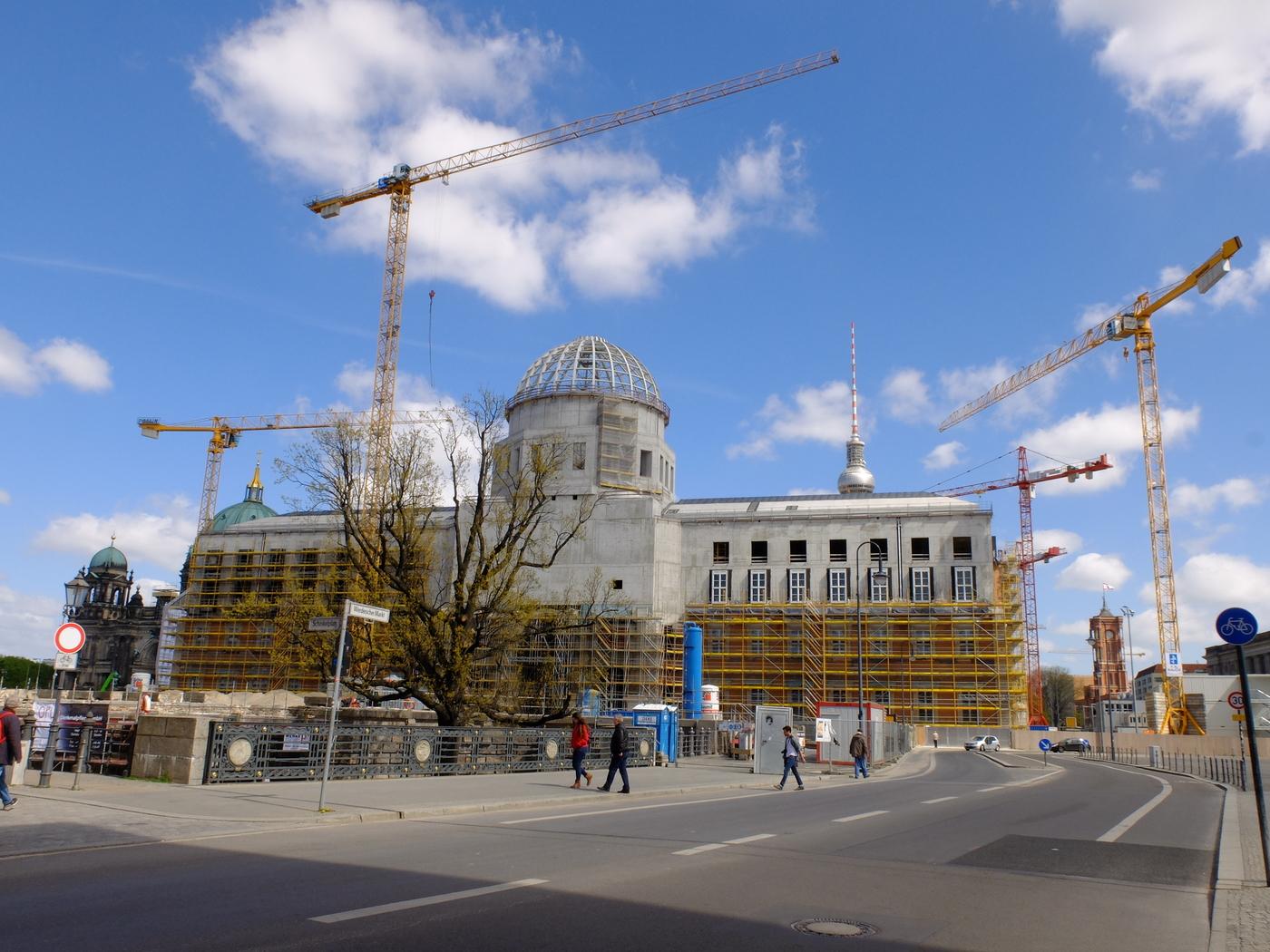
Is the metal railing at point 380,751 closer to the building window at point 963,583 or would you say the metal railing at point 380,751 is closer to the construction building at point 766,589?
the construction building at point 766,589

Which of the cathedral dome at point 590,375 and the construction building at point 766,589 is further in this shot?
the cathedral dome at point 590,375

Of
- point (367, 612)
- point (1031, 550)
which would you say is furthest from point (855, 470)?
point (367, 612)

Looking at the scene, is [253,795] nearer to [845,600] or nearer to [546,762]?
[546,762]

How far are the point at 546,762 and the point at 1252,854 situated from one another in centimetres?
1691

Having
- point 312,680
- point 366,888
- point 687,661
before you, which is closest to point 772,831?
point 366,888

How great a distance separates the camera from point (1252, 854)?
13.2 m

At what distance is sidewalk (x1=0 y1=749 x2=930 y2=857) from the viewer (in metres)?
11.7

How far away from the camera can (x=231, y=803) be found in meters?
15.0

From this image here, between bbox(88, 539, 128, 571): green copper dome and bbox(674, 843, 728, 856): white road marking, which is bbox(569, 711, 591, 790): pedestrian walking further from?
bbox(88, 539, 128, 571): green copper dome

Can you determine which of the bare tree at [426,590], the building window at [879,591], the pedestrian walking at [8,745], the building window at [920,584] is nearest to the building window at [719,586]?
the building window at [879,591]

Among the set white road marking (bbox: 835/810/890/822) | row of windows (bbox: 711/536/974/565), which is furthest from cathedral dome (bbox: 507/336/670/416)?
white road marking (bbox: 835/810/890/822)

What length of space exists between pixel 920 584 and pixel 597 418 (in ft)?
86.5

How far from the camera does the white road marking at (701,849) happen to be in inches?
466

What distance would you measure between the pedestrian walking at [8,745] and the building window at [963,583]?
6180cm
